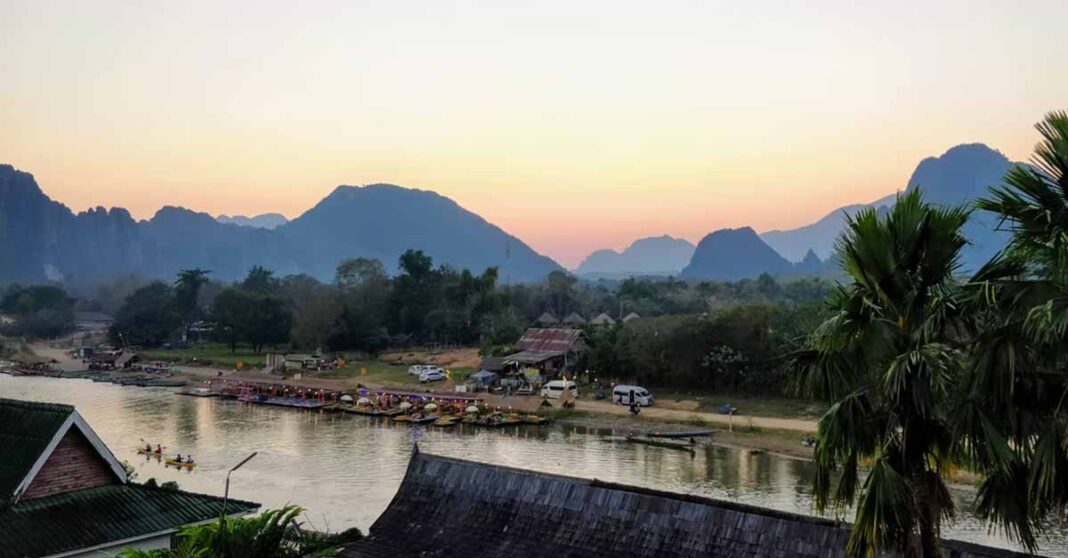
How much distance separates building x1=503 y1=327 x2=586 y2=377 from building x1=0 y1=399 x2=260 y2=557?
4571 cm

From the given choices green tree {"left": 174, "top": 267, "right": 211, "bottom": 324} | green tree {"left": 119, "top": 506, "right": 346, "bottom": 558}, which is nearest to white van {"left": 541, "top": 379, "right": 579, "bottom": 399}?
green tree {"left": 119, "top": 506, "right": 346, "bottom": 558}

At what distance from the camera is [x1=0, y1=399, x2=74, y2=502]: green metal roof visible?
1216 cm

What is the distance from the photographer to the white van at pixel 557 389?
52.0m

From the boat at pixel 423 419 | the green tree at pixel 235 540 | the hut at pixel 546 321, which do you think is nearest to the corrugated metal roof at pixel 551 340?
the hut at pixel 546 321

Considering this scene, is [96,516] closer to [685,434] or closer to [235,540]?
[235,540]

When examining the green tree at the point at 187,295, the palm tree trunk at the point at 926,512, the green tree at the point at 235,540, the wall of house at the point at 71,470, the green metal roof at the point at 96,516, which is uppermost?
the green tree at the point at 187,295

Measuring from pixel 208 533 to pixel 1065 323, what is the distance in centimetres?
642

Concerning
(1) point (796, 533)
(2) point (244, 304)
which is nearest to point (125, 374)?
(2) point (244, 304)

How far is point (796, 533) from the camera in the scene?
9.79 metres

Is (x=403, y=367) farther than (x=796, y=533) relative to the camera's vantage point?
Yes

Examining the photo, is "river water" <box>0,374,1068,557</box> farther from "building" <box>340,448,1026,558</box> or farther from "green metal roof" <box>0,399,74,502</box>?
"building" <box>340,448,1026,558</box>

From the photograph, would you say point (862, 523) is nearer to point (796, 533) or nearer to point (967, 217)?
point (967, 217)

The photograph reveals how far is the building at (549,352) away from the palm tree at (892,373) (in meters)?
51.7

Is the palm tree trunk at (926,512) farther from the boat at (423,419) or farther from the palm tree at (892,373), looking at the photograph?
the boat at (423,419)
